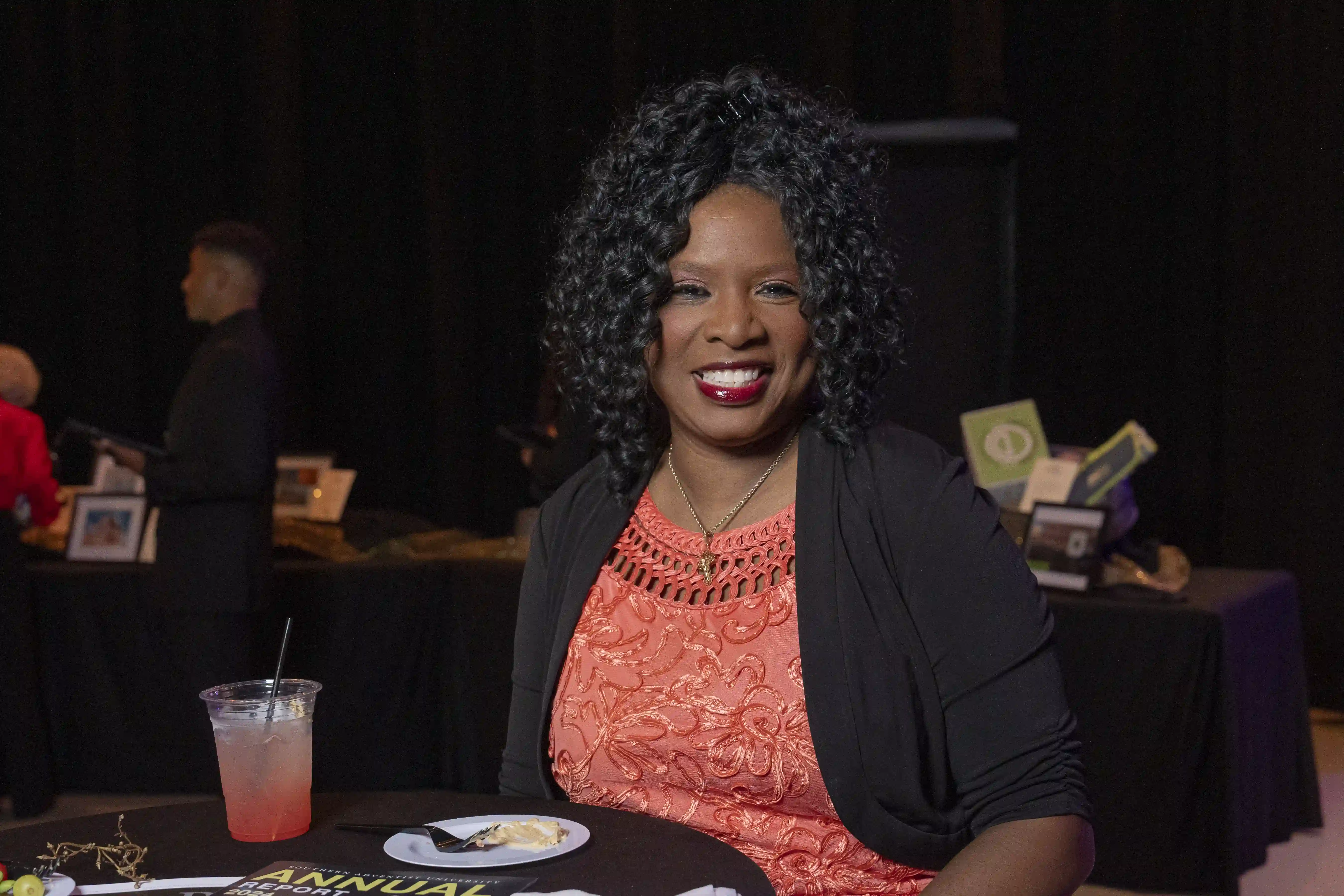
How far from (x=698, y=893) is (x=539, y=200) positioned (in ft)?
15.7

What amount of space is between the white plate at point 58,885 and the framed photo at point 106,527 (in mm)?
3393

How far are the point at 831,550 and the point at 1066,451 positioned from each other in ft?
7.47

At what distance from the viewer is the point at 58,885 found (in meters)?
1.09

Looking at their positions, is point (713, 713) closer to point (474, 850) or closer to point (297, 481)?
point (474, 850)

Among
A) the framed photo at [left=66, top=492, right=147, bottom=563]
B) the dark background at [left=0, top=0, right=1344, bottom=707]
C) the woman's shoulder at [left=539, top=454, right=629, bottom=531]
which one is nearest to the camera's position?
the woman's shoulder at [left=539, top=454, right=629, bottom=531]

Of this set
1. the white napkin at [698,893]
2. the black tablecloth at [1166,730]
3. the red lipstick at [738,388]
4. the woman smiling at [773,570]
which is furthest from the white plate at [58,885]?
the black tablecloth at [1166,730]

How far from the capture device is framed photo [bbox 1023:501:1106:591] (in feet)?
10.7

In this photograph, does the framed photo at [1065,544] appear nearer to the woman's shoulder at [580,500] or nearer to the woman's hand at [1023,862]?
the woman's shoulder at [580,500]

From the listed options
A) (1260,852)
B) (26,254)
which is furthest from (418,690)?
(26,254)

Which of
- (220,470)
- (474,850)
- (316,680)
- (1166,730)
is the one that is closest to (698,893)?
(474,850)

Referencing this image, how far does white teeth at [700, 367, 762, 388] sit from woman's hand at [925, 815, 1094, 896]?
55 cm

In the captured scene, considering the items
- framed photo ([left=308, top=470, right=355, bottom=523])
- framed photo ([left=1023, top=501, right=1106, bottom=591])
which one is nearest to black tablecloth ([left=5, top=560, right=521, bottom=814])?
framed photo ([left=308, top=470, right=355, bottom=523])

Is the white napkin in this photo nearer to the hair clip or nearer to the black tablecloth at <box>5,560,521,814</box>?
the hair clip

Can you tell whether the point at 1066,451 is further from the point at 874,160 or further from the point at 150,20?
the point at 150,20
